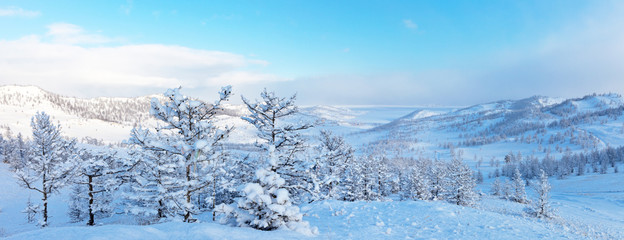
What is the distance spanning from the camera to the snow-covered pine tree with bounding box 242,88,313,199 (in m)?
11.1

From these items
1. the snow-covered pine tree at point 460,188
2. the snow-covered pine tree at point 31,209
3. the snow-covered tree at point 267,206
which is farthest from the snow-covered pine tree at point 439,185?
the snow-covered pine tree at point 31,209

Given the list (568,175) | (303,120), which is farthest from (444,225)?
(568,175)

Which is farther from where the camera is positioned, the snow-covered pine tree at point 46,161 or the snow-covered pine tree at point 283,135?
the snow-covered pine tree at point 46,161

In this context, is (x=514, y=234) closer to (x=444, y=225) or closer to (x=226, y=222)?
(x=444, y=225)

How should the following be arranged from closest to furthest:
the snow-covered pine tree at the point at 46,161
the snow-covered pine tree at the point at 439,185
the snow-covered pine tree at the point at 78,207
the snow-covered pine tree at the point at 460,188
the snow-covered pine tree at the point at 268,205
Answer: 1. the snow-covered pine tree at the point at 268,205
2. the snow-covered pine tree at the point at 46,161
3. the snow-covered pine tree at the point at 78,207
4. the snow-covered pine tree at the point at 460,188
5. the snow-covered pine tree at the point at 439,185

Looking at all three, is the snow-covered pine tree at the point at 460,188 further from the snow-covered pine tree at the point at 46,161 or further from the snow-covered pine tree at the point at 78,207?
the snow-covered pine tree at the point at 78,207

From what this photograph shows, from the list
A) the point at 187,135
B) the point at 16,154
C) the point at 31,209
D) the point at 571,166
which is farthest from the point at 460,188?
the point at 571,166

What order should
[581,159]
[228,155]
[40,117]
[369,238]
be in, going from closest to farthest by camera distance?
1. [369,238]
2. [228,155]
3. [40,117]
4. [581,159]

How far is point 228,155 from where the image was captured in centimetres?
1252

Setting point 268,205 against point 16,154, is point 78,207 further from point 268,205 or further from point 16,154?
point 16,154

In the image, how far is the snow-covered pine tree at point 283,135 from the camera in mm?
11141

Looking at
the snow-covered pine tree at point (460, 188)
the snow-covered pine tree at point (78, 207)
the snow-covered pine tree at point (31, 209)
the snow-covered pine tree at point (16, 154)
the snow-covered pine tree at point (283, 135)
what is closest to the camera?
the snow-covered pine tree at point (283, 135)

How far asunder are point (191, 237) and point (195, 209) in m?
5.61

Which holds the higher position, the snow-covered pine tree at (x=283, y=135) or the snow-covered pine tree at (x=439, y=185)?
the snow-covered pine tree at (x=283, y=135)
